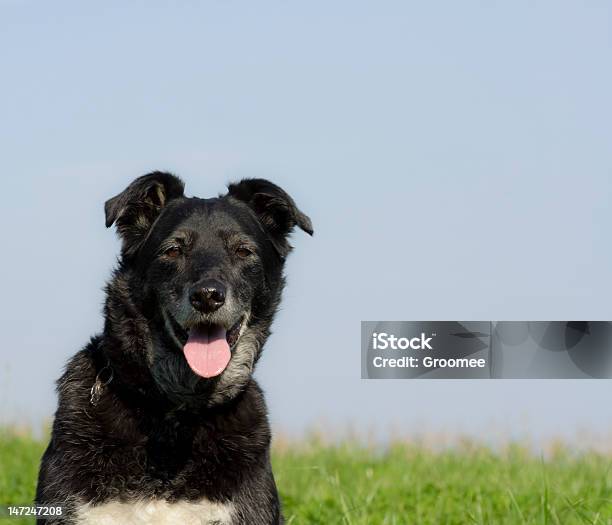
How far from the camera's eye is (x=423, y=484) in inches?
439

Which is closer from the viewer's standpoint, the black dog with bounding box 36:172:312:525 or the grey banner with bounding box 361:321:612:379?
the black dog with bounding box 36:172:312:525

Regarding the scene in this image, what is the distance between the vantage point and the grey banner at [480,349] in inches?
452

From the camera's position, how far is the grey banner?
11469mm

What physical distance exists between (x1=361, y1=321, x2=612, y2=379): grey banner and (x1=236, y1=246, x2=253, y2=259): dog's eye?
476cm

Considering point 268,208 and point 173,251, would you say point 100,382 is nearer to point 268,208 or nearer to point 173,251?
point 173,251

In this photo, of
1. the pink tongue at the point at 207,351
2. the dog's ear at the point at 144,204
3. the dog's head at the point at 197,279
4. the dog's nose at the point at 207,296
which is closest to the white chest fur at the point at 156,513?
the dog's head at the point at 197,279

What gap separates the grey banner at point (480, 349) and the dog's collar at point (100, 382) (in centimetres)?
512

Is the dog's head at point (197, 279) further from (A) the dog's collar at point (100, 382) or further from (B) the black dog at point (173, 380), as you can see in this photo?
(A) the dog's collar at point (100, 382)

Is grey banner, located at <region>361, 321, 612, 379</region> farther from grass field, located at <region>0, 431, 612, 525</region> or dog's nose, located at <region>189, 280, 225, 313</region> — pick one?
dog's nose, located at <region>189, 280, 225, 313</region>

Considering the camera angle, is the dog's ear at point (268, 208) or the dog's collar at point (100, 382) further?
the dog's ear at point (268, 208)

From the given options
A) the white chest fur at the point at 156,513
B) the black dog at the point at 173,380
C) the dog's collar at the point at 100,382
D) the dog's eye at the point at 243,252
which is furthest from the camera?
the dog's eye at the point at 243,252

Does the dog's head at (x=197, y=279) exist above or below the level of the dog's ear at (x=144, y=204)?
below

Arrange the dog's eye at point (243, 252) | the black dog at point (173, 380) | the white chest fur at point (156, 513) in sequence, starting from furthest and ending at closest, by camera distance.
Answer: the dog's eye at point (243, 252)
the black dog at point (173, 380)
the white chest fur at point (156, 513)

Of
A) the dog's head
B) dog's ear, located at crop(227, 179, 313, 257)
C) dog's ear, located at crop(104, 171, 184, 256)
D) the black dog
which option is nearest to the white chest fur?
the black dog
